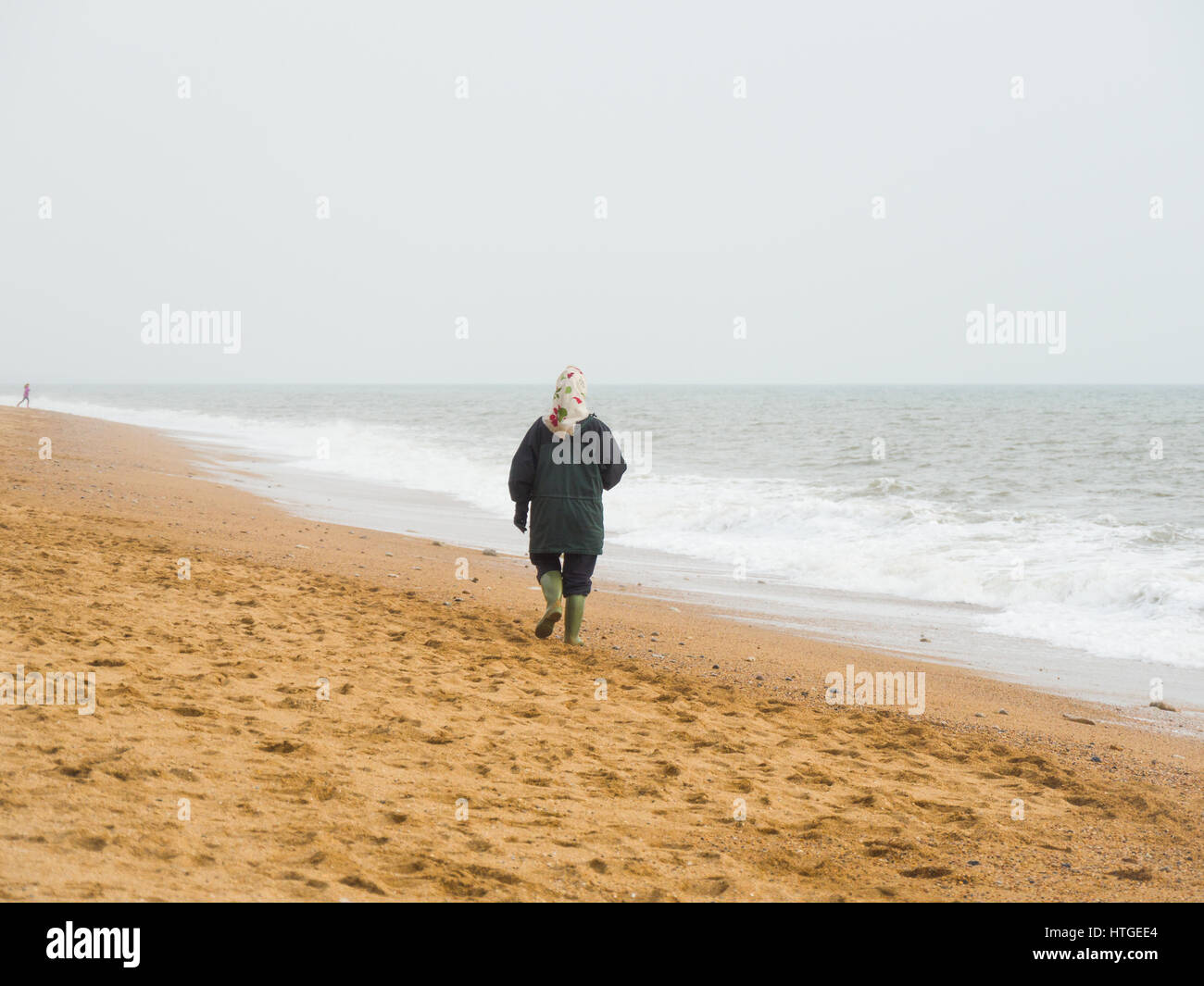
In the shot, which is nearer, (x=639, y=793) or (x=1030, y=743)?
(x=639, y=793)

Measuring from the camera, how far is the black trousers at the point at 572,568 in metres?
6.70

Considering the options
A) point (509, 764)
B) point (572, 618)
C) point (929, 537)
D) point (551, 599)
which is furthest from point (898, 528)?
point (509, 764)

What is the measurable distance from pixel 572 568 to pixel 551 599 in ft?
0.91

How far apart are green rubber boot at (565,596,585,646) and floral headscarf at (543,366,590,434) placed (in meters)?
1.24

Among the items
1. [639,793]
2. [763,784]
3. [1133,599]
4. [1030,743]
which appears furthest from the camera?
[1133,599]

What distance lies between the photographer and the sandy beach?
3115 mm

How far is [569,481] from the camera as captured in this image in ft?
21.9

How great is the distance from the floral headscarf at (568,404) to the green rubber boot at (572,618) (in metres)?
1.24

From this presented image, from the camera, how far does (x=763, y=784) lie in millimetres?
4297

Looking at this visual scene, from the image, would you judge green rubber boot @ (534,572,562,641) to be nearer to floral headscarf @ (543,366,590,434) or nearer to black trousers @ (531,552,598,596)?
black trousers @ (531,552,598,596)
